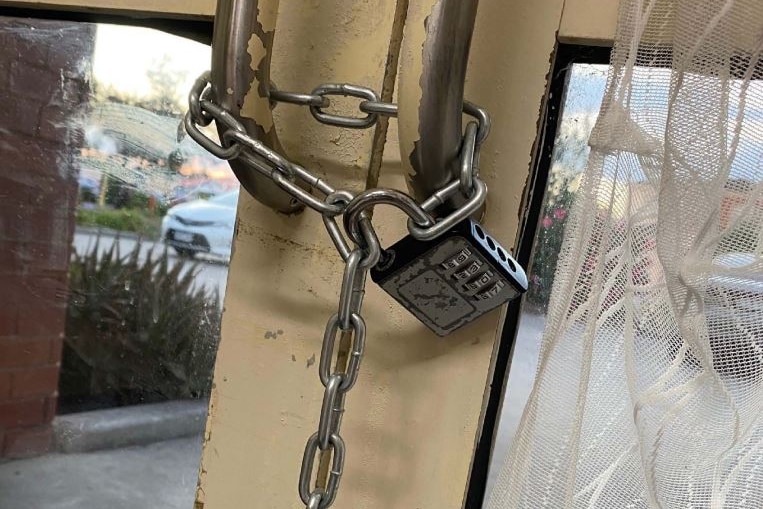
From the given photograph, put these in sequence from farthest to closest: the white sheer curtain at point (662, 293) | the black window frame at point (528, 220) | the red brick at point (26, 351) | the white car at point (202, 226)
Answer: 1. the red brick at point (26, 351)
2. the white car at point (202, 226)
3. the black window frame at point (528, 220)
4. the white sheer curtain at point (662, 293)

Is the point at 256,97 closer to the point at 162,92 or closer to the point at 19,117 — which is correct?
the point at 162,92

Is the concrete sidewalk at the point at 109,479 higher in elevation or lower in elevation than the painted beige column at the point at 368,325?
lower

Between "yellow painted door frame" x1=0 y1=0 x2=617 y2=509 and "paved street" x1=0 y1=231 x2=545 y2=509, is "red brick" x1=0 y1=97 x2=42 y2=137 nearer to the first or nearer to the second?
"paved street" x1=0 y1=231 x2=545 y2=509

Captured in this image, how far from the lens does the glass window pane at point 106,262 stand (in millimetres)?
532

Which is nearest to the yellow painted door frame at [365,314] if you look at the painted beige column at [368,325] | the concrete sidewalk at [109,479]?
the painted beige column at [368,325]

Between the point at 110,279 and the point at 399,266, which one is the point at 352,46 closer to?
the point at 399,266

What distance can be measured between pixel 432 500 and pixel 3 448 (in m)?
0.44

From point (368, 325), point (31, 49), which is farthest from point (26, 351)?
point (368, 325)

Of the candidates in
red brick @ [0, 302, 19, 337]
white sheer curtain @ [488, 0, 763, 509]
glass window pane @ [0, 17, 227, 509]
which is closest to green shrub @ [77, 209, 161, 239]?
glass window pane @ [0, 17, 227, 509]

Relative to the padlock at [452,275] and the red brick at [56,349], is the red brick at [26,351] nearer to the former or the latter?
the red brick at [56,349]

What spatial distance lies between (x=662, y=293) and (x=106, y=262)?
0.45 metres

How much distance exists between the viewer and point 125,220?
56 cm

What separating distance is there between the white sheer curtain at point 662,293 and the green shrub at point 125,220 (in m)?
0.35

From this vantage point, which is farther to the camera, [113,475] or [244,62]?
[113,475]
